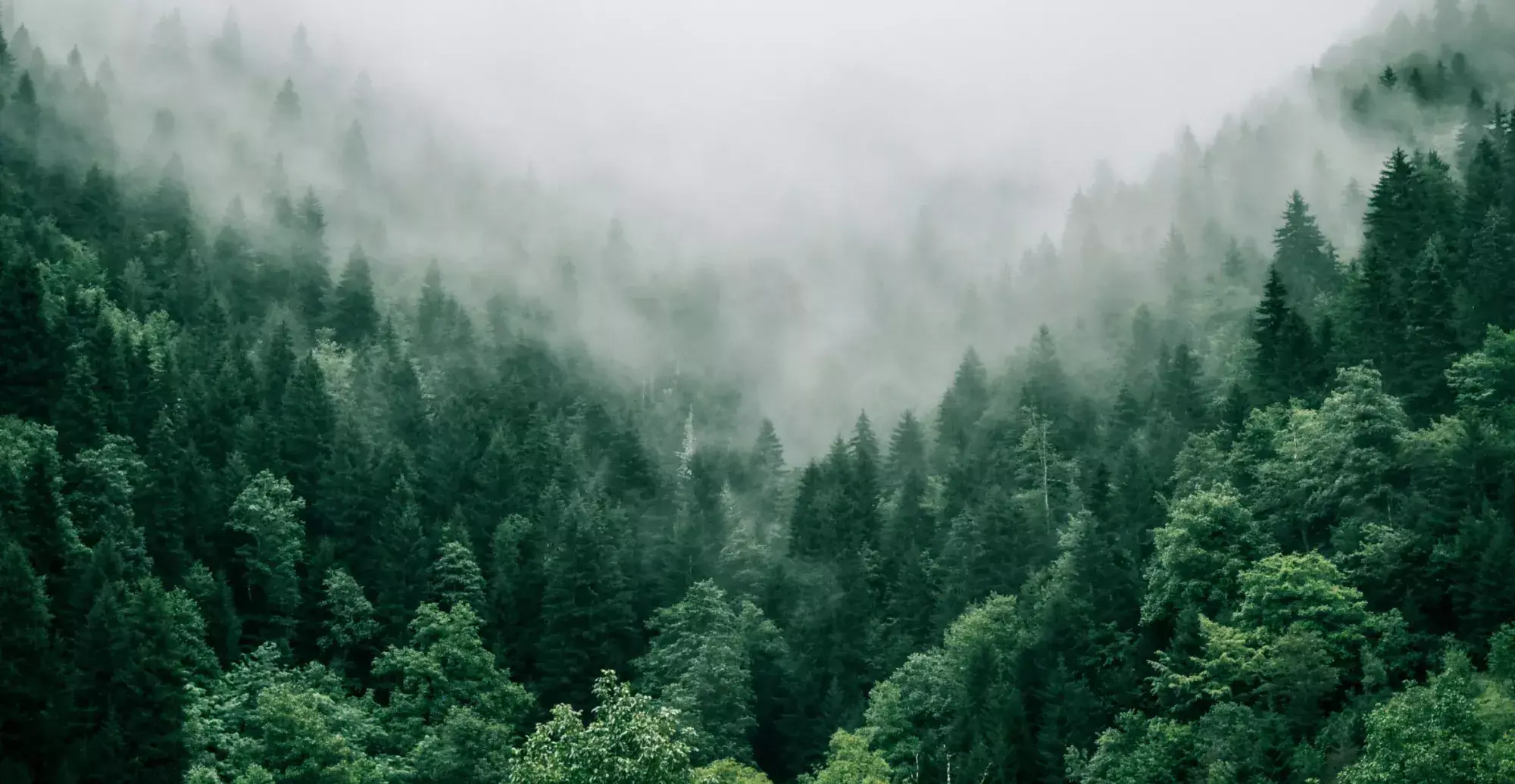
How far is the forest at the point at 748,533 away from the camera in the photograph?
6712 centimetres

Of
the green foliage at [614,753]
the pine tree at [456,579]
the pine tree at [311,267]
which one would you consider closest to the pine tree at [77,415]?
the pine tree at [456,579]

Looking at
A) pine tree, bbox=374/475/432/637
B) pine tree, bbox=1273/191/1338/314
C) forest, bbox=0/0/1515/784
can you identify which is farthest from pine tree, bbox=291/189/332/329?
pine tree, bbox=1273/191/1338/314

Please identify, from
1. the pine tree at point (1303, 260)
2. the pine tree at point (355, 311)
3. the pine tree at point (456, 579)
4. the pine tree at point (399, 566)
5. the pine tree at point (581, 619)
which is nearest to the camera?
the pine tree at point (581, 619)

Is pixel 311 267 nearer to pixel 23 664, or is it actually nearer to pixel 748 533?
pixel 748 533

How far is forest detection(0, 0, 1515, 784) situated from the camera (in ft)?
220

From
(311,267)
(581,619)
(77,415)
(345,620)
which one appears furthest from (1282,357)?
(311,267)

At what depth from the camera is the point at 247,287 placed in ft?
518

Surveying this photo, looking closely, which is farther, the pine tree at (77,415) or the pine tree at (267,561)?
the pine tree at (77,415)

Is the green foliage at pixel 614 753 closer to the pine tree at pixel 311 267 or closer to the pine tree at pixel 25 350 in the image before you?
the pine tree at pixel 25 350

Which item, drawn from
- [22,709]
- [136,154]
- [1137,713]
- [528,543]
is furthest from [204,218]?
[1137,713]

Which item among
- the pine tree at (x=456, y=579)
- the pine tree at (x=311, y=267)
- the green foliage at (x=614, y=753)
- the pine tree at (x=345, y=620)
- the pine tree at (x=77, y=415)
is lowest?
the green foliage at (x=614, y=753)

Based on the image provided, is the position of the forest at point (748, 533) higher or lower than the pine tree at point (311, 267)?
lower

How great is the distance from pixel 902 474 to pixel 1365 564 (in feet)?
261

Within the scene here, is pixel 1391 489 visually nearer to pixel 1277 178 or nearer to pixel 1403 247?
pixel 1403 247
